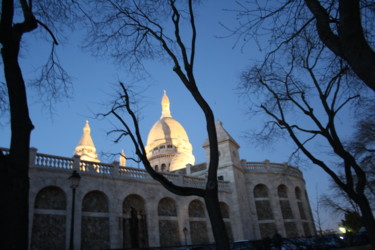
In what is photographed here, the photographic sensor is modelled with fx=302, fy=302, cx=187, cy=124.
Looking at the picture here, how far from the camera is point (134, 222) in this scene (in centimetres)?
2209

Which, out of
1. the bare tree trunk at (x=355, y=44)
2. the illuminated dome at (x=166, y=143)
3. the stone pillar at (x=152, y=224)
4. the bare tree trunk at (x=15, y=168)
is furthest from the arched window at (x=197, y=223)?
the illuminated dome at (x=166, y=143)

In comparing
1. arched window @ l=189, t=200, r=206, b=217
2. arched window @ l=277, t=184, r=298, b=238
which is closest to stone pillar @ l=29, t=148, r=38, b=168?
arched window @ l=189, t=200, r=206, b=217

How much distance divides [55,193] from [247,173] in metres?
20.1

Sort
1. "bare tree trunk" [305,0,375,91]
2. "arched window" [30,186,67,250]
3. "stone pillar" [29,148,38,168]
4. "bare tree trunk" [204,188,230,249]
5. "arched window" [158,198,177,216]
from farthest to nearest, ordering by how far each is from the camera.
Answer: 1. "arched window" [158,198,177,216]
2. "stone pillar" [29,148,38,168]
3. "arched window" [30,186,67,250]
4. "bare tree trunk" [204,188,230,249]
5. "bare tree trunk" [305,0,375,91]

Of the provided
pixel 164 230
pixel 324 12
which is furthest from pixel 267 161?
pixel 324 12

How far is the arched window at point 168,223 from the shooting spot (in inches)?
906

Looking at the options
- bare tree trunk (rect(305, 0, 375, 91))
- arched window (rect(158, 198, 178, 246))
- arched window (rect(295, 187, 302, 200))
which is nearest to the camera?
bare tree trunk (rect(305, 0, 375, 91))

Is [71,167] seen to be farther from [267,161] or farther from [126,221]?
[267,161]

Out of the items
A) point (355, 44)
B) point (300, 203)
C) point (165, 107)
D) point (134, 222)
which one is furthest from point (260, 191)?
point (165, 107)

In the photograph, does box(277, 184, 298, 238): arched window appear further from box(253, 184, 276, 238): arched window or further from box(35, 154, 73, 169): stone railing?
box(35, 154, 73, 169): stone railing

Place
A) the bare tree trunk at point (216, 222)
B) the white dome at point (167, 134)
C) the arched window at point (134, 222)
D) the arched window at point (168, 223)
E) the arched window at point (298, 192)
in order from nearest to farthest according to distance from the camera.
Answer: the bare tree trunk at point (216, 222)
the arched window at point (134, 222)
the arched window at point (168, 223)
the arched window at point (298, 192)
the white dome at point (167, 134)

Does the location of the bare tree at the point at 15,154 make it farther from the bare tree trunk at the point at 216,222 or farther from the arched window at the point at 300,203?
the arched window at the point at 300,203

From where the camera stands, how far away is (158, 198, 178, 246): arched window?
906 inches

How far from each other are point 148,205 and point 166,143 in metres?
38.4
